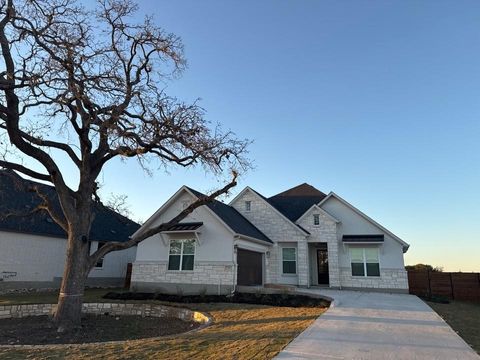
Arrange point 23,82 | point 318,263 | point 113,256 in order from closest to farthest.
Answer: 1. point 23,82
2. point 318,263
3. point 113,256

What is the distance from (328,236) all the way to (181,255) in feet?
30.4

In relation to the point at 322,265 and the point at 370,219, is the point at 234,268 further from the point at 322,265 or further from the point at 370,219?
the point at 370,219

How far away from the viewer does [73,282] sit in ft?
37.2

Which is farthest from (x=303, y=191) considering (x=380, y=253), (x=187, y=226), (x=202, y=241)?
(x=187, y=226)

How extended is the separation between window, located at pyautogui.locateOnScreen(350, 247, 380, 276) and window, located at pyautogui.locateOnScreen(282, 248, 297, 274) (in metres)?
3.54

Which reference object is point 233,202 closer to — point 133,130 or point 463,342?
point 133,130

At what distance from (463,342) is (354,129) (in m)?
11.3

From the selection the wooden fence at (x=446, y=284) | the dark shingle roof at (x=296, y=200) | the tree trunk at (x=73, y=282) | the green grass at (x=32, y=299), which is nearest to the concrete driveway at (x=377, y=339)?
the tree trunk at (x=73, y=282)

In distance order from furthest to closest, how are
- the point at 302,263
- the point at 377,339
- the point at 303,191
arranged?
the point at 303,191 < the point at 302,263 < the point at 377,339

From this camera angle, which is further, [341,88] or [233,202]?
[233,202]

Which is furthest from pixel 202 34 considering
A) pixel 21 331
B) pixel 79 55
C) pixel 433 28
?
pixel 21 331

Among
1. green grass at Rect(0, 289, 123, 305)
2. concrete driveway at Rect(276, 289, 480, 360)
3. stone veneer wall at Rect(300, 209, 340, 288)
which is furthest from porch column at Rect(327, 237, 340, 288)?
green grass at Rect(0, 289, 123, 305)

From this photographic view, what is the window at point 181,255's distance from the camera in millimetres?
19469

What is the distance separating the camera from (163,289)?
63.7ft
